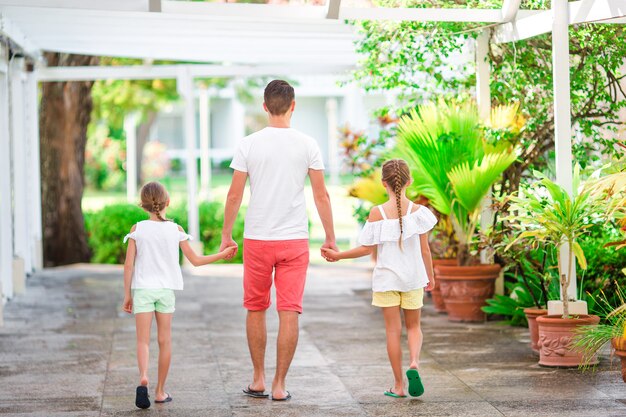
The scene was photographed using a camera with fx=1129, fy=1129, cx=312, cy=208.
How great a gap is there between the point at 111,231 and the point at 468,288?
876 cm

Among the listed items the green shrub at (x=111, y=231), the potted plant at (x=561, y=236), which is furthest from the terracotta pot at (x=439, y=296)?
the green shrub at (x=111, y=231)

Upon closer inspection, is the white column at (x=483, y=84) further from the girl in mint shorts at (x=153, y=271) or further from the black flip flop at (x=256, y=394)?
the girl in mint shorts at (x=153, y=271)

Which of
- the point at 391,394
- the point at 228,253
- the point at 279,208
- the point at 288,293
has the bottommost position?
the point at 391,394

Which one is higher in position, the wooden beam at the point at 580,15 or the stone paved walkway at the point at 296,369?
the wooden beam at the point at 580,15

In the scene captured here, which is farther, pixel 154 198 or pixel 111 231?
pixel 111 231

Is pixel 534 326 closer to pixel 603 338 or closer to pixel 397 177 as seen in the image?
pixel 603 338

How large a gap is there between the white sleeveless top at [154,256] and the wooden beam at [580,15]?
10.6ft

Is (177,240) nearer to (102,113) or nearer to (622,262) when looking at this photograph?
(622,262)

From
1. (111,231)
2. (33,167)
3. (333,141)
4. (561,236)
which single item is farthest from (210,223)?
(333,141)

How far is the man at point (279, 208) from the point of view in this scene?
6.24 meters

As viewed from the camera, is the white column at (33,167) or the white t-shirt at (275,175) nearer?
the white t-shirt at (275,175)

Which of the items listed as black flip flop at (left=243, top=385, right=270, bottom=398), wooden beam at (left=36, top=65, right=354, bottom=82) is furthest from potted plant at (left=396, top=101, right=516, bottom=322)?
wooden beam at (left=36, top=65, right=354, bottom=82)

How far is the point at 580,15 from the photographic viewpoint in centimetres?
766

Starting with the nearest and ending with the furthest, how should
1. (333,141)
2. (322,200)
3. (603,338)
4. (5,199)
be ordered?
(322,200)
(603,338)
(5,199)
(333,141)
